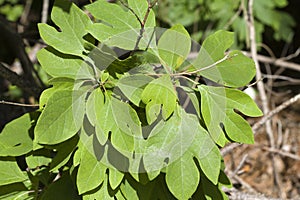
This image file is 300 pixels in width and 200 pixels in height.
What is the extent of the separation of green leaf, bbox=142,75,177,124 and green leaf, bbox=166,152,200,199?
15cm

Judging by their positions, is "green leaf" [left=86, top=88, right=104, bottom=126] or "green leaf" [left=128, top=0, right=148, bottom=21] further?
"green leaf" [left=128, top=0, right=148, bottom=21]

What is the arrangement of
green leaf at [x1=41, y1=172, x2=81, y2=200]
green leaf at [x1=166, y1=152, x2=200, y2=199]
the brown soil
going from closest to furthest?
green leaf at [x1=166, y1=152, x2=200, y2=199] → green leaf at [x1=41, y1=172, x2=81, y2=200] → the brown soil

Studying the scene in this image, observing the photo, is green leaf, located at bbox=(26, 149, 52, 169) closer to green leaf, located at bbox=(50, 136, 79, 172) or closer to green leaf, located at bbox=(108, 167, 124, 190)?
green leaf, located at bbox=(50, 136, 79, 172)

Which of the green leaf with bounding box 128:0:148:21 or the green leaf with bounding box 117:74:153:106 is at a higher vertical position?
the green leaf with bounding box 128:0:148:21

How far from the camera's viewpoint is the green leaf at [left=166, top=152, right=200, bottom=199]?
1.32 metres

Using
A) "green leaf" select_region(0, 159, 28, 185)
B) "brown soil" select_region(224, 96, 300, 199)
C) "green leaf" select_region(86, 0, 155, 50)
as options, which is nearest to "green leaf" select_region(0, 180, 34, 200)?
"green leaf" select_region(0, 159, 28, 185)

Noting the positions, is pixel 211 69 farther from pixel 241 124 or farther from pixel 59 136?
pixel 59 136

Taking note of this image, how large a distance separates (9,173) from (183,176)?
54cm

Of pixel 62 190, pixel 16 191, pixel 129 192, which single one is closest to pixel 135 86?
pixel 129 192

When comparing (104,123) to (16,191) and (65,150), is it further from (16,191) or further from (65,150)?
(16,191)

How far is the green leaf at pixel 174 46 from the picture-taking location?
136cm

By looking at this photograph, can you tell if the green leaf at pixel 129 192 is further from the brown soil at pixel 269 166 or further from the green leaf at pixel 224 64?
the brown soil at pixel 269 166

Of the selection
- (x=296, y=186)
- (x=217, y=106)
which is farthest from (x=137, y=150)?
(x=296, y=186)

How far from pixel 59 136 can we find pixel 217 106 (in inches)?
15.9
